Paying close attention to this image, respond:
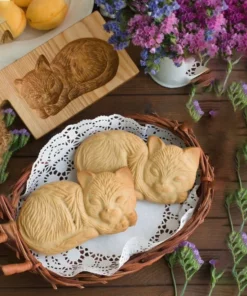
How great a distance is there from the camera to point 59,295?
857 millimetres

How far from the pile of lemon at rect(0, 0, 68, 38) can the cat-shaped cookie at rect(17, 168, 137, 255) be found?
0.32 m

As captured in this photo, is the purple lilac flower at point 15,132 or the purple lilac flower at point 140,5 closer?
the purple lilac flower at point 140,5

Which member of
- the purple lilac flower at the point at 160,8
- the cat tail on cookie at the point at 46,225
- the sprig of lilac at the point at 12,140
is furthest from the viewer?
the sprig of lilac at the point at 12,140

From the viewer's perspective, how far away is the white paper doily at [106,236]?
80 cm

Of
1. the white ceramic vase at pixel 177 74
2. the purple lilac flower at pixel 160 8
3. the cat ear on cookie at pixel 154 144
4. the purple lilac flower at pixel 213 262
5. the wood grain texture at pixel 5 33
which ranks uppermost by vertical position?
the wood grain texture at pixel 5 33

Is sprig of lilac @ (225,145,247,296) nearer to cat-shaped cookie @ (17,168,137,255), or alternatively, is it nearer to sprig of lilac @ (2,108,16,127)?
cat-shaped cookie @ (17,168,137,255)

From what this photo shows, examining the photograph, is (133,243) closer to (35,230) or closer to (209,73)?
(35,230)

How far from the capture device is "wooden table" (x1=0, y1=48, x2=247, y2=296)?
863 mm

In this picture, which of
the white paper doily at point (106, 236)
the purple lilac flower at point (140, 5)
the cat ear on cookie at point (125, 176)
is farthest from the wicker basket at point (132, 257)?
the purple lilac flower at point (140, 5)

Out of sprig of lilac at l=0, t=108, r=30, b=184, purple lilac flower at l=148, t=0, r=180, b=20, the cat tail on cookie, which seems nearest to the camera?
purple lilac flower at l=148, t=0, r=180, b=20

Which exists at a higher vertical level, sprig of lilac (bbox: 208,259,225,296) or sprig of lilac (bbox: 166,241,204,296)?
sprig of lilac (bbox: 166,241,204,296)

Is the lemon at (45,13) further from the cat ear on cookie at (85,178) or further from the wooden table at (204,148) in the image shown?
the cat ear on cookie at (85,178)

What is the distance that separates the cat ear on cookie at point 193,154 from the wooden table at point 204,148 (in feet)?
0.39

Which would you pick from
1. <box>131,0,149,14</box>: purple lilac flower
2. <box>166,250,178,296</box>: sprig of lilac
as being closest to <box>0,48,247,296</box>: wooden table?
<box>166,250,178,296</box>: sprig of lilac
